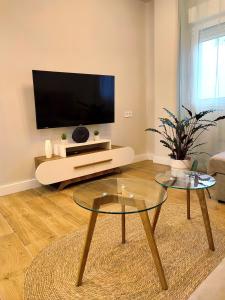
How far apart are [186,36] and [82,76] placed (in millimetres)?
1675

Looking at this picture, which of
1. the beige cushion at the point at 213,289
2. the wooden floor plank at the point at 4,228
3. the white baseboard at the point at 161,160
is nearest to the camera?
the beige cushion at the point at 213,289

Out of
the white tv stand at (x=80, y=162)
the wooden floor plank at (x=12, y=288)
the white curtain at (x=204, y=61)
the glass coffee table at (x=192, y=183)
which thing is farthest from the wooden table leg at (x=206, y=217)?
the white curtain at (x=204, y=61)

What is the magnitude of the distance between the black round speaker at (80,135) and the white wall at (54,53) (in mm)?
185

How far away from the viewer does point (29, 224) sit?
6.97 feet

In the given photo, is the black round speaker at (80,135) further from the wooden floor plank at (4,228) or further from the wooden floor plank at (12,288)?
the wooden floor plank at (12,288)

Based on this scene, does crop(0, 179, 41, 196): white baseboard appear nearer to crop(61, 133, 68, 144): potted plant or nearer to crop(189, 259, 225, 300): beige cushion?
crop(61, 133, 68, 144): potted plant

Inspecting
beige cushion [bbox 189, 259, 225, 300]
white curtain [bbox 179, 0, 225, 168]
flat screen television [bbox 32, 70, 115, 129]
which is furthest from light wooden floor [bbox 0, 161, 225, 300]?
white curtain [bbox 179, 0, 225, 168]

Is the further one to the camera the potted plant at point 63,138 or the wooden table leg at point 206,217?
the potted plant at point 63,138

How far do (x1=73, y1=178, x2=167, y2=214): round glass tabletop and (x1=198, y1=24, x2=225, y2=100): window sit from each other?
6.67ft

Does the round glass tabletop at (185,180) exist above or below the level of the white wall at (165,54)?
below

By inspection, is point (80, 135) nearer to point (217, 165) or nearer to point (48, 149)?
point (48, 149)

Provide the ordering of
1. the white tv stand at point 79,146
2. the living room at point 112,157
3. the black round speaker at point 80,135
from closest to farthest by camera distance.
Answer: the living room at point 112,157
the white tv stand at point 79,146
the black round speaker at point 80,135

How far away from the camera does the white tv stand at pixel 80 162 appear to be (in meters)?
2.73

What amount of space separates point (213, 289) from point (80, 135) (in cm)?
263
